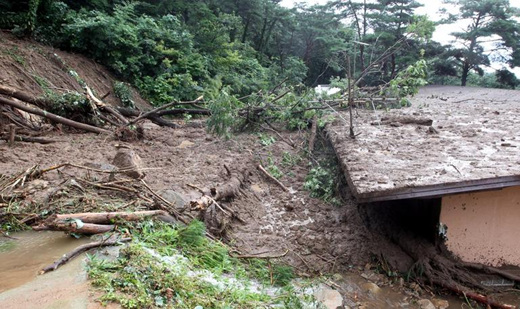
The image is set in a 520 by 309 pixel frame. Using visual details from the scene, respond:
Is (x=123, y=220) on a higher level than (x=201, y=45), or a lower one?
lower

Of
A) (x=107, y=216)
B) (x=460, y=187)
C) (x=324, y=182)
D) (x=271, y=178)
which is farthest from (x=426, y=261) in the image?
(x=107, y=216)

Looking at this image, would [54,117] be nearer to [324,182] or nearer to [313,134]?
[324,182]

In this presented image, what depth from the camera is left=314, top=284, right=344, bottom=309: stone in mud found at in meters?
4.04

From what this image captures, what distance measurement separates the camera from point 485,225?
479 centimetres

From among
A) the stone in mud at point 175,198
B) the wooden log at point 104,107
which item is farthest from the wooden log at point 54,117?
the stone in mud at point 175,198

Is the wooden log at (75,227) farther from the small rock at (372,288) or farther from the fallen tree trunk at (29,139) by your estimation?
the fallen tree trunk at (29,139)

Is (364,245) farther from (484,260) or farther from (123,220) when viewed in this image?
(123,220)

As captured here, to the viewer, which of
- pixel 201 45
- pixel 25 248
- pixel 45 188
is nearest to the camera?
pixel 25 248

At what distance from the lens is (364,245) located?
5.29 metres

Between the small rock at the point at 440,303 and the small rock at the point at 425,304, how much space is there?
7 centimetres

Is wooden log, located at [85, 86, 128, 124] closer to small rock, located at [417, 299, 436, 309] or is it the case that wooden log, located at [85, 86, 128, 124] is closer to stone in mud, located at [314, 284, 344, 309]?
stone in mud, located at [314, 284, 344, 309]

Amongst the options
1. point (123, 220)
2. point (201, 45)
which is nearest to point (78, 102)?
point (123, 220)

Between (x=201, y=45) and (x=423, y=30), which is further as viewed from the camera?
(x=201, y=45)

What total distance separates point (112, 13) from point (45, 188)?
12496mm
